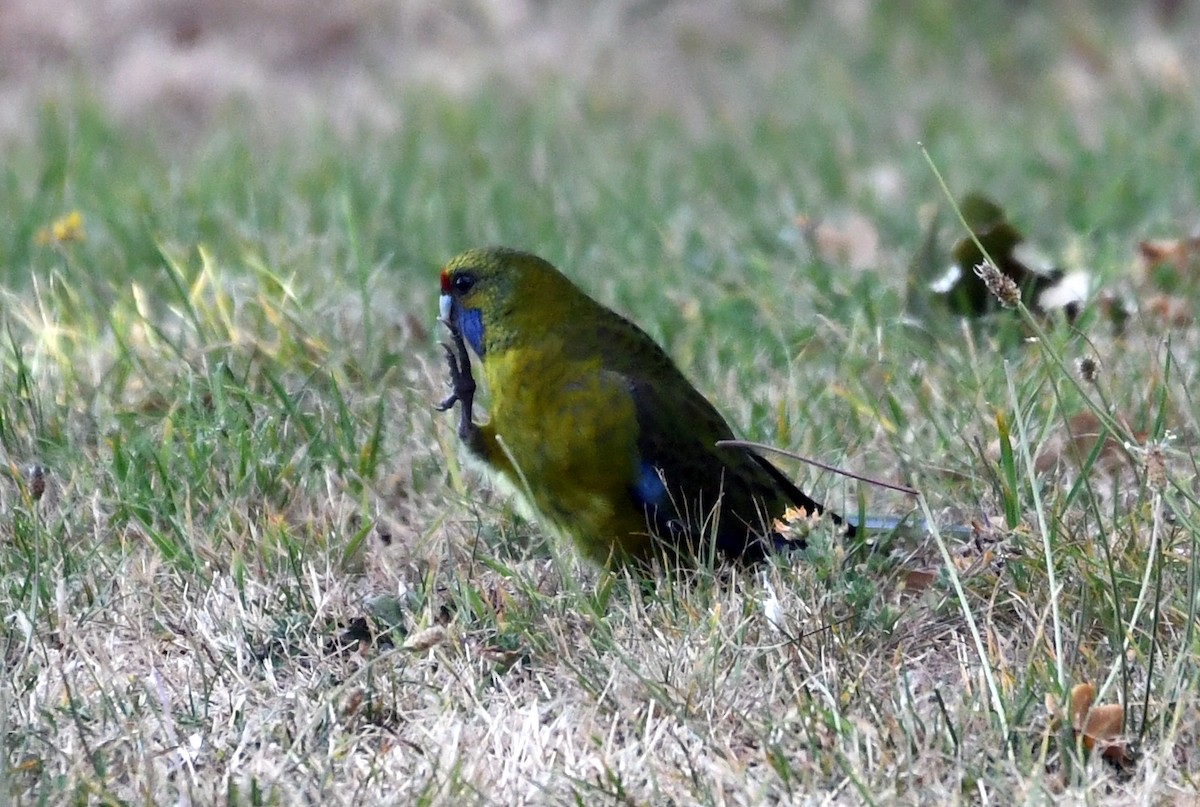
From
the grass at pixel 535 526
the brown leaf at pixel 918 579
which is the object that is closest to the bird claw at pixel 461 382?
the grass at pixel 535 526

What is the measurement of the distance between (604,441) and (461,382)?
0.40 metres

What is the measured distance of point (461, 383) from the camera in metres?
3.25

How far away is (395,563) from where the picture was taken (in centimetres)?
307

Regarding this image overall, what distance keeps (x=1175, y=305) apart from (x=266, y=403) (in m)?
2.29

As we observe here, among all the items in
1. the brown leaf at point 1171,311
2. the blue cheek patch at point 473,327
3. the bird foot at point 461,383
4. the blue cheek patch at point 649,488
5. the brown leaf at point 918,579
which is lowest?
the brown leaf at point 918,579

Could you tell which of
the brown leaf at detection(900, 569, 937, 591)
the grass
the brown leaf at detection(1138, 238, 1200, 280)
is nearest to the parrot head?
the grass

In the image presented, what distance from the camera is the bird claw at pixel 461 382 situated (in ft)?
10.3

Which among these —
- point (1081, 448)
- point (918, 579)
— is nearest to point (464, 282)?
point (918, 579)

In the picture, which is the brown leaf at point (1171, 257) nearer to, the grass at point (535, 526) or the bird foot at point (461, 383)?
the grass at point (535, 526)

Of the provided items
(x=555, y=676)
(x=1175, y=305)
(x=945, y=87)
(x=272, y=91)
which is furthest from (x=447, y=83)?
(x=555, y=676)

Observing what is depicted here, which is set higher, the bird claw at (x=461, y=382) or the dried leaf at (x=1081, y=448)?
the bird claw at (x=461, y=382)

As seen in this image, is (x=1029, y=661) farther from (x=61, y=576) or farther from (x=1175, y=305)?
(x=1175, y=305)

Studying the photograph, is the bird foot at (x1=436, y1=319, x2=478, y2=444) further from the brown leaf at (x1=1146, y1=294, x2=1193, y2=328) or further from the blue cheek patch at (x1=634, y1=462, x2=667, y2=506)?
the brown leaf at (x1=1146, y1=294, x2=1193, y2=328)

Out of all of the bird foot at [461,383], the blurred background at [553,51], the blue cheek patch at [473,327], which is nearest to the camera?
the bird foot at [461,383]
